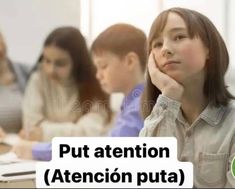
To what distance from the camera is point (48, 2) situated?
781mm

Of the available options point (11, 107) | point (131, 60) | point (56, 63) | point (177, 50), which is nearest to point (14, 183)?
point (11, 107)

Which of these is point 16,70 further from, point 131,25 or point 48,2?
point 131,25

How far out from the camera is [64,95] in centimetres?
79

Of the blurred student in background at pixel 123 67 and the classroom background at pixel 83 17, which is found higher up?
the classroom background at pixel 83 17

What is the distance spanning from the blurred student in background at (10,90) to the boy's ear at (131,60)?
26 centimetres

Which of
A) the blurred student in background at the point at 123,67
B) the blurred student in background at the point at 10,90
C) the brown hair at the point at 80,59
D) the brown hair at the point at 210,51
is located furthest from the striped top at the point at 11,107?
the brown hair at the point at 210,51

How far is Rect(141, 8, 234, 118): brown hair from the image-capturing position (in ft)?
2.54

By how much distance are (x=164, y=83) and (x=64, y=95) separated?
0.87 ft

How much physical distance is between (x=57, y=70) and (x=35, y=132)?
175 mm

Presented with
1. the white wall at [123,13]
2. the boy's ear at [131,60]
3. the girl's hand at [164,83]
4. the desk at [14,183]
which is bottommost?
the desk at [14,183]

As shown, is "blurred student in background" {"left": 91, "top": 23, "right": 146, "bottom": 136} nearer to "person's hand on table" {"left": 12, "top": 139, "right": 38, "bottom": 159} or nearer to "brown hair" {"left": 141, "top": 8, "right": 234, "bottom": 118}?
"brown hair" {"left": 141, "top": 8, "right": 234, "bottom": 118}

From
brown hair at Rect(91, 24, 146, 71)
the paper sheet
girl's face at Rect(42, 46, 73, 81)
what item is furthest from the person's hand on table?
brown hair at Rect(91, 24, 146, 71)

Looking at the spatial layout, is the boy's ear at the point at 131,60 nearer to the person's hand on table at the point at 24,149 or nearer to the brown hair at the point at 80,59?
the brown hair at the point at 80,59

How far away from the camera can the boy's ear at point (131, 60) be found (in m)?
0.77
